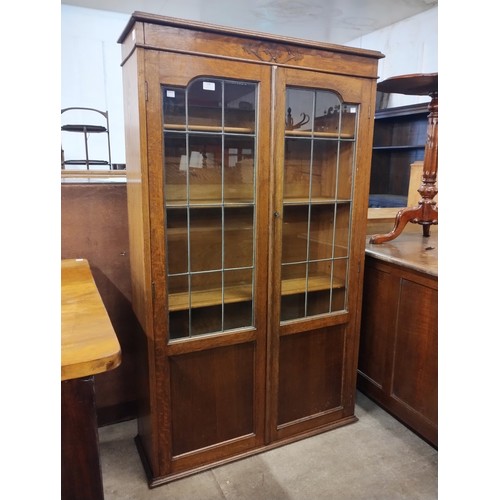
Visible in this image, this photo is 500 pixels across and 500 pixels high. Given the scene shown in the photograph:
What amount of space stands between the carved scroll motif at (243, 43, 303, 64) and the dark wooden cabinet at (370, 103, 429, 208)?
11.8ft

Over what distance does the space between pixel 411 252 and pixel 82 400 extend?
5.62 ft

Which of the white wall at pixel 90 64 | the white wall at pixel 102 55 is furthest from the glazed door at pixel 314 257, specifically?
the white wall at pixel 90 64

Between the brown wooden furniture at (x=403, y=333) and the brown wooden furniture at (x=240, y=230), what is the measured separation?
20 cm

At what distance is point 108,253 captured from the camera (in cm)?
193

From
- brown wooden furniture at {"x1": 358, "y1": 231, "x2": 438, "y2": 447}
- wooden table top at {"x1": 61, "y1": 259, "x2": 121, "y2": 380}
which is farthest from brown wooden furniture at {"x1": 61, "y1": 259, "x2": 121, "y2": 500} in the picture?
brown wooden furniture at {"x1": 358, "y1": 231, "x2": 438, "y2": 447}

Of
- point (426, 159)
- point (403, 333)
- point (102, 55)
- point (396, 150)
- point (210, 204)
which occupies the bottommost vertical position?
point (403, 333)

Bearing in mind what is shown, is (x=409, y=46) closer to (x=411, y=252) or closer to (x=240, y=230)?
(x=411, y=252)

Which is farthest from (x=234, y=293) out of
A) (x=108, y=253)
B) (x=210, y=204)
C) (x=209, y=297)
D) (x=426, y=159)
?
(x=426, y=159)

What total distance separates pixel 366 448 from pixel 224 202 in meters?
1.31

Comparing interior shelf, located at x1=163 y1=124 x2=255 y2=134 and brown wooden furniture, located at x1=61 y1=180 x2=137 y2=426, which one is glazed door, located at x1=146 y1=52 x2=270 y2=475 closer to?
interior shelf, located at x1=163 y1=124 x2=255 y2=134

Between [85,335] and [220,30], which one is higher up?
[220,30]

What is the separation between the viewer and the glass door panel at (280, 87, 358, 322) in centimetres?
171

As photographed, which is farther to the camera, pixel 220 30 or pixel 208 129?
pixel 208 129

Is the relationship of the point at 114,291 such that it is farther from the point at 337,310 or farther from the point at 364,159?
the point at 364,159
